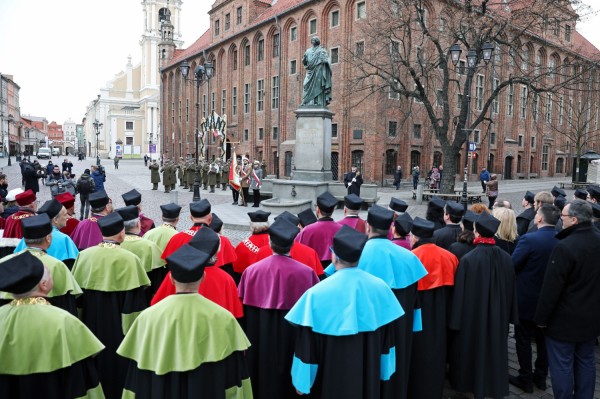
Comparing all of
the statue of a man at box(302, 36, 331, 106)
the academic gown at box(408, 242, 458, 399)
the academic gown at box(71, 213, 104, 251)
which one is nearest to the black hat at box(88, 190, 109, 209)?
the academic gown at box(71, 213, 104, 251)

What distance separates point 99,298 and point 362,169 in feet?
99.0

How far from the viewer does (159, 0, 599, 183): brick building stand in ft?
108

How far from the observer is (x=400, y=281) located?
4281mm

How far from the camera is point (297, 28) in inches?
1533

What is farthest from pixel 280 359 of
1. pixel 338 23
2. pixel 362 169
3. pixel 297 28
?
pixel 297 28

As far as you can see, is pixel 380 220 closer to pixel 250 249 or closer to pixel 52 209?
pixel 250 249

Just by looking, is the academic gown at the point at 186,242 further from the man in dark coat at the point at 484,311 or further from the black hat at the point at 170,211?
the man in dark coat at the point at 484,311

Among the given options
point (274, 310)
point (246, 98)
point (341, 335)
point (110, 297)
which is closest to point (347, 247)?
point (341, 335)

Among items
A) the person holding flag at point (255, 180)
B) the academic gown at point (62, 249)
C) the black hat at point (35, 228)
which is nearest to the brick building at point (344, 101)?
the person holding flag at point (255, 180)

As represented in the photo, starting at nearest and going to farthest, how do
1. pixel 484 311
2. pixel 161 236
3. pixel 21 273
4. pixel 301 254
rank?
1. pixel 21 273
2. pixel 484 311
3. pixel 301 254
4. pixel 161 236

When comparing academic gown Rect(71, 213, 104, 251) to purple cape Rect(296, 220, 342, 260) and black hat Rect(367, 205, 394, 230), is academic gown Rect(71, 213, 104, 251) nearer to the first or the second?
purple cape Rect(296, 220, 342, 260)

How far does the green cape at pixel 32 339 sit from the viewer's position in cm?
281

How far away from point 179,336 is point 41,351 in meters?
0.85

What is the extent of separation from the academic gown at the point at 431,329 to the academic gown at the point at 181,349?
2.36m
